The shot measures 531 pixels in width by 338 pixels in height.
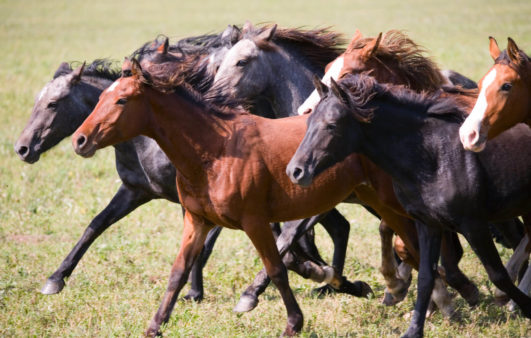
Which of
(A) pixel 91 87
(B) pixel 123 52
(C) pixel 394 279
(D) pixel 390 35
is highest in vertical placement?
(D) pixel 390 35

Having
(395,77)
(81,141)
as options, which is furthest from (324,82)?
(81,141)

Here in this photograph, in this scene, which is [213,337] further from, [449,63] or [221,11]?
[221,11]

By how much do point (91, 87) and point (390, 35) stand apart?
2.82 meters

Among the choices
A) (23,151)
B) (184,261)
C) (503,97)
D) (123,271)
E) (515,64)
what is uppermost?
(515,64)

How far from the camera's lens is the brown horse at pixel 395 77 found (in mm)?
6066

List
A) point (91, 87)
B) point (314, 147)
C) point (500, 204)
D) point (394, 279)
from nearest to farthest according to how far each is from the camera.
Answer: point (314, 147), point (500, 204), point (394, 279), point (91, 87)

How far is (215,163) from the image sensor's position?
5.84 m

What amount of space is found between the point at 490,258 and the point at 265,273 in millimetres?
1887

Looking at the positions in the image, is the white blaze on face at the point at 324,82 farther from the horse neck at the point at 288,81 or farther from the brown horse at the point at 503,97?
the brown horse at the point at 503,97

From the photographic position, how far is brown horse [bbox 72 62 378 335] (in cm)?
575

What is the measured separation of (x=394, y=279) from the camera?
6711 millimetres

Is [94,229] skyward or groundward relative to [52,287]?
skyward

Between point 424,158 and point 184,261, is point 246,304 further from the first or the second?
point 424,158

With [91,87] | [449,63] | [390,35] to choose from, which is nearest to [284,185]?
[390,35]
